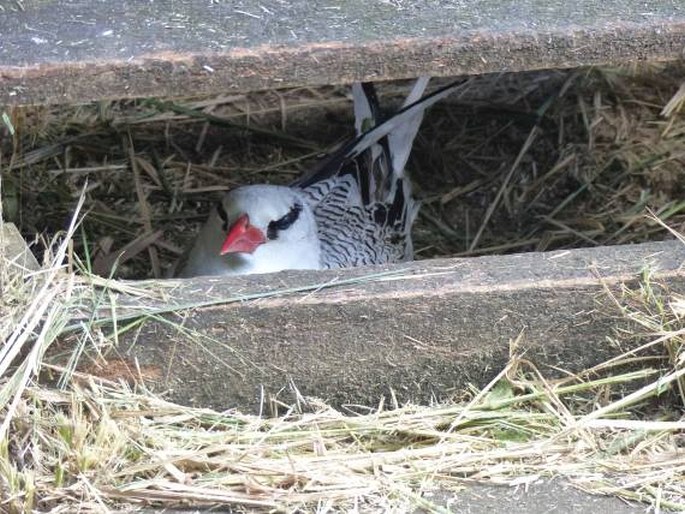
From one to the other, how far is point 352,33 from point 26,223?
238cm

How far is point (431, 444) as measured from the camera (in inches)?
141

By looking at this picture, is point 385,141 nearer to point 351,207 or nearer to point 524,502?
point 351,207

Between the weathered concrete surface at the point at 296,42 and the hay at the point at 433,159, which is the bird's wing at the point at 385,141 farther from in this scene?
the weathered concrete surface at the point at 296,42

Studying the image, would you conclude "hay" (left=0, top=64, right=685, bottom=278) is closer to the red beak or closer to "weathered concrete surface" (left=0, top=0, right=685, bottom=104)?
the red beak

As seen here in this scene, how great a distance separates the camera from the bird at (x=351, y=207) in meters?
4.72

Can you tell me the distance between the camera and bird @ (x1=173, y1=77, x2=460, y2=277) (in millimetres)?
4719

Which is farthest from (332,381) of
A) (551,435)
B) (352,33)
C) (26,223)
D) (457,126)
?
(457,126)

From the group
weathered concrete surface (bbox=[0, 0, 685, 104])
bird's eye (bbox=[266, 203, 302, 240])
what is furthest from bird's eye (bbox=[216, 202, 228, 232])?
weathered concrete surface (bbox=[0, 0, 685, 104])

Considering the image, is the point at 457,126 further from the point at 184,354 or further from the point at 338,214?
the point at 184,354

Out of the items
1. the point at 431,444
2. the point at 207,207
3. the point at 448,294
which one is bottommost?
the point at 207,207

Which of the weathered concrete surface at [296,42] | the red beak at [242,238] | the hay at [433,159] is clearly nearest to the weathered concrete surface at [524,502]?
the weathered concrete surface at [296,42]

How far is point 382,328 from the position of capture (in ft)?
11.9

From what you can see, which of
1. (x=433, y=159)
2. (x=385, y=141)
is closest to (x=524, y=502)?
(x=385, y=141)

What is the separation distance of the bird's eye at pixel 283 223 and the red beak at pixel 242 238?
0.21 feet
